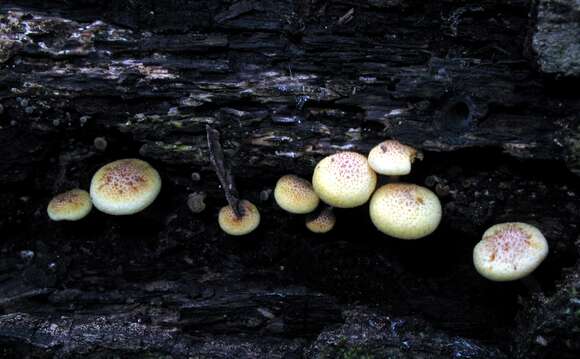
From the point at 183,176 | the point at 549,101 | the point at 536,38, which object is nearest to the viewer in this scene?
the point at 536,38

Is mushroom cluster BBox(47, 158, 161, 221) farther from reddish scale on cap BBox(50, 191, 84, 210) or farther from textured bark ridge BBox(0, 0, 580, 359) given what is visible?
textured bark ridge BBox(0, 0, 580, 359)

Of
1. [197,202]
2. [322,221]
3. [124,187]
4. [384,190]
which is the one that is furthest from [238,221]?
[384,190]

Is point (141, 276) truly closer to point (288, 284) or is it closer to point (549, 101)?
point (288, 284)

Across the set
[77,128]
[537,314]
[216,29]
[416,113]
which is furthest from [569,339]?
[77,128]

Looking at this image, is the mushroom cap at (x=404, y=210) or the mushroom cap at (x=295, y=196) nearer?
the mushroom cap at (x=404, y=210)

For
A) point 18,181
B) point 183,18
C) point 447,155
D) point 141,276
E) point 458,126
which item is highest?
point 183,18

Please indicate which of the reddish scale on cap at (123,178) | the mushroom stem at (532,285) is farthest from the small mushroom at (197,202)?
the mushroom stem at (532,285)

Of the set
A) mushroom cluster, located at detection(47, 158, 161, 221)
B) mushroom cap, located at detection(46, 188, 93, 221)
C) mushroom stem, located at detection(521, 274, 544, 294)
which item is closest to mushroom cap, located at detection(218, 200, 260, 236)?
mushroom cluster, located at detection(47, 158, 161, 221)

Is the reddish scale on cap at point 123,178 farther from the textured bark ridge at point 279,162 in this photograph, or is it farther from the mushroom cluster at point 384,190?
the mushroom cluster at point 384,190
